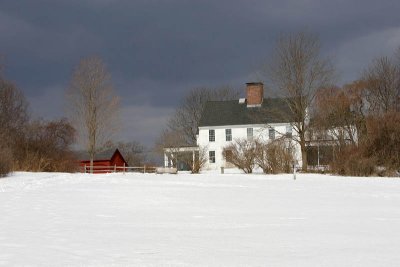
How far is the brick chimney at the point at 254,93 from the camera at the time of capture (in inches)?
2180

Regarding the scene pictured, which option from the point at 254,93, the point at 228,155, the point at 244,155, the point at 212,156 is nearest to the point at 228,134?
the point at 212,156

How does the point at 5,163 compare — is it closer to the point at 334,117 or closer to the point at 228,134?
the point at 334,117

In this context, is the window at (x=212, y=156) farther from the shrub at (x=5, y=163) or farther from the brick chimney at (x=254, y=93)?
the shrub at (x=5, y=163)

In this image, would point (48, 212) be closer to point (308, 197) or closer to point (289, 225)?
point (289, 225)

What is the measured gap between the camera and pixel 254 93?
182ft

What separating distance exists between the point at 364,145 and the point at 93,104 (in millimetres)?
25153

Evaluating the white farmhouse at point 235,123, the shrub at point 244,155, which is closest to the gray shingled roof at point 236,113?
the white farmhouse at point 235,123

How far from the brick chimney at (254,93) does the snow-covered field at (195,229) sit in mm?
39403

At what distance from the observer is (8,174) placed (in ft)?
77.5

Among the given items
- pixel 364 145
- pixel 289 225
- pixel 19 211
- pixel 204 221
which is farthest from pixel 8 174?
pixel 364 145

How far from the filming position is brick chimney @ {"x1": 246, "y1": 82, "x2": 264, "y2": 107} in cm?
5537

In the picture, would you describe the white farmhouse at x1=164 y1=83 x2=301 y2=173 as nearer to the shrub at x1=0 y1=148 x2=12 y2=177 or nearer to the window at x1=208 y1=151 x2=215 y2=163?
the window at x1=208 y1=151 x2=215 y2=163

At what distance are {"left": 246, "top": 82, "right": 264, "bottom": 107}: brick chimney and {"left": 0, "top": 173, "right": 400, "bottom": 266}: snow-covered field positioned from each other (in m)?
39.4

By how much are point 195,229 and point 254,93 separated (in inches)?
1866
